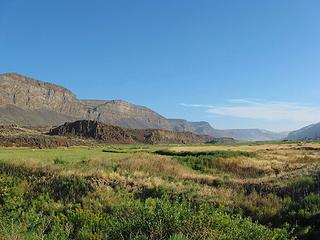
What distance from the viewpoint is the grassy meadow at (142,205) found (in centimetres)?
1180

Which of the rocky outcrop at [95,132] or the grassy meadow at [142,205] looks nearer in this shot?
the grassy meadow at [142,205]

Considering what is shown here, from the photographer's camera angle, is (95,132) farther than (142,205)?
Yes

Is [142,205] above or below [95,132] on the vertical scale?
below

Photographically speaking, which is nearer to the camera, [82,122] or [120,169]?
[120,169]

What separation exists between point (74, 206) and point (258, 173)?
23211mm

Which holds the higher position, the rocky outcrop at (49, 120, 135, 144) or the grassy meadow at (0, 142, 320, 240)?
the rocky outcrop at (49, 120, 135, 144)

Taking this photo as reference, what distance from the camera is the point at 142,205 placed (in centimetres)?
1891

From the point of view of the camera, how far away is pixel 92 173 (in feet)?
96.5

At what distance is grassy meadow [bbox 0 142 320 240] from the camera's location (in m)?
11.8

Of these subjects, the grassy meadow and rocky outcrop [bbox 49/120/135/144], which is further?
rocky outcrop [bbox 49/120/135/144]

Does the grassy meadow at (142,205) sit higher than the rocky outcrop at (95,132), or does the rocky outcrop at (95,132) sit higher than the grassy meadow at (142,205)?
the rocky outcrop at (95,132)

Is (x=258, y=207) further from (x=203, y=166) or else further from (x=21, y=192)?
(x=203, y=166)

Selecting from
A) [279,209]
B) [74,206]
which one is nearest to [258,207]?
[279,209]

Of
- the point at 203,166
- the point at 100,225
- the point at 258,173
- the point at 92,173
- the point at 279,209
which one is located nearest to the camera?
the point at 100,225
